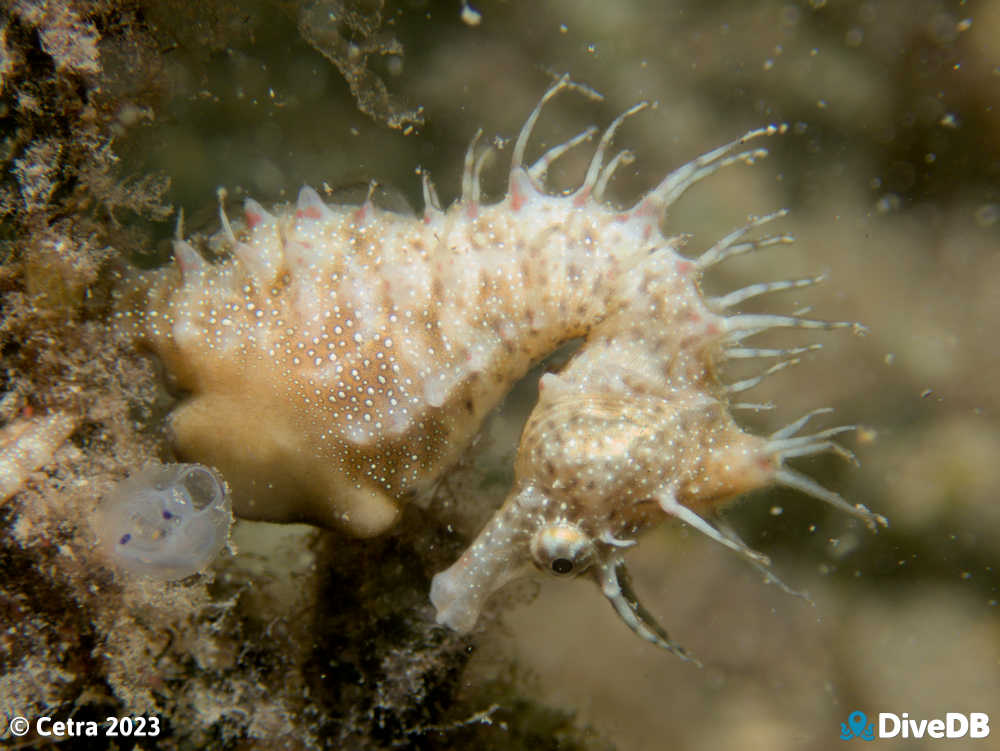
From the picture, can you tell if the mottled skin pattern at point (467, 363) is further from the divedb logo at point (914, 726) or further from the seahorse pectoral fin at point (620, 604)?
the divedb logo at point (914, 726)

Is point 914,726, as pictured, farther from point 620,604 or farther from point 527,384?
point 527,384

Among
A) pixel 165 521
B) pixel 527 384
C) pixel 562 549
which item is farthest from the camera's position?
pixel 527 384

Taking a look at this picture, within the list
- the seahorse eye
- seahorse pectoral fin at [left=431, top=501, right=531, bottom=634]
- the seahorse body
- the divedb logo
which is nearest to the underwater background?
the divedb logo

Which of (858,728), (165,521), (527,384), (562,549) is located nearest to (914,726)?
(858,728)

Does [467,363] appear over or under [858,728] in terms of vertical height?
over

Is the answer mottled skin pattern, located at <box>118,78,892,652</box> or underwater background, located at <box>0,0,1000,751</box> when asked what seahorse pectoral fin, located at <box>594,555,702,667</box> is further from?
underwater background, located at <box>0,0,1000,751</box>

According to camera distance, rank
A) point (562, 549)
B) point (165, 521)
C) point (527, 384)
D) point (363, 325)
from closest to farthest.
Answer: point (165, 521), point (562, 549), point (363, 325), point (527, 384)
